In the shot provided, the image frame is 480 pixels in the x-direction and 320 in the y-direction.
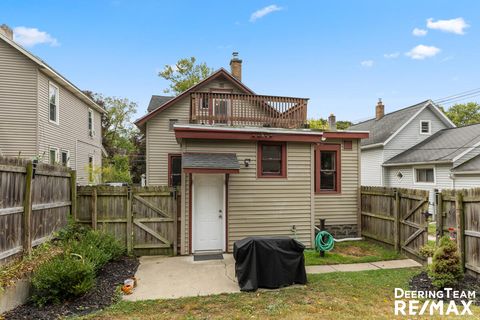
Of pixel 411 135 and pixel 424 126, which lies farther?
pixel 424 126

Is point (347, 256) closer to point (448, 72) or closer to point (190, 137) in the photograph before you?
point (190, 137)

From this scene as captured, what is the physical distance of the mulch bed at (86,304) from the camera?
4.21m

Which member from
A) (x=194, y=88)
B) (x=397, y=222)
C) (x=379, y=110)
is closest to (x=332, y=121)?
(x=397, y=222)

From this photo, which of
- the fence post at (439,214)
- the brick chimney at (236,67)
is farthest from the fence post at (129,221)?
the brick chimney at (236,67)

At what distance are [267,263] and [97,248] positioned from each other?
3.63 metres

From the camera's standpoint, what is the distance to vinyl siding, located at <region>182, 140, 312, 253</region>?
26.3 feet

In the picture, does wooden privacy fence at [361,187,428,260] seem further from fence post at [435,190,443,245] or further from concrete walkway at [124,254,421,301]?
concrete walkway at [124,254,421,301]

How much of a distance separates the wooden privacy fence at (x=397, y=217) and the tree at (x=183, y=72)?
22.6m

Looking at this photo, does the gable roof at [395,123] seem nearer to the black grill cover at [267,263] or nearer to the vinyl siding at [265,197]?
the vinyl siding at [265,197]

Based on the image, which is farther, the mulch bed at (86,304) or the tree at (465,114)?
the tree at (465,114)

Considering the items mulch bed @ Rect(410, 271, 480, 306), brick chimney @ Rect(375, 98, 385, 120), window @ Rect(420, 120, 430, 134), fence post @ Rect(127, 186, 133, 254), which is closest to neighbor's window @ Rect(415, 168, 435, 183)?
window @ Rect(420, 120, 430, 134)

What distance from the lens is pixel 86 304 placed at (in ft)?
15.1

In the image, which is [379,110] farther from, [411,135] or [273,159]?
[273,159]

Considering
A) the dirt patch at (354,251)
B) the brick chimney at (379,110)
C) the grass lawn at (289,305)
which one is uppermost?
the brick chimney at (379,110)
